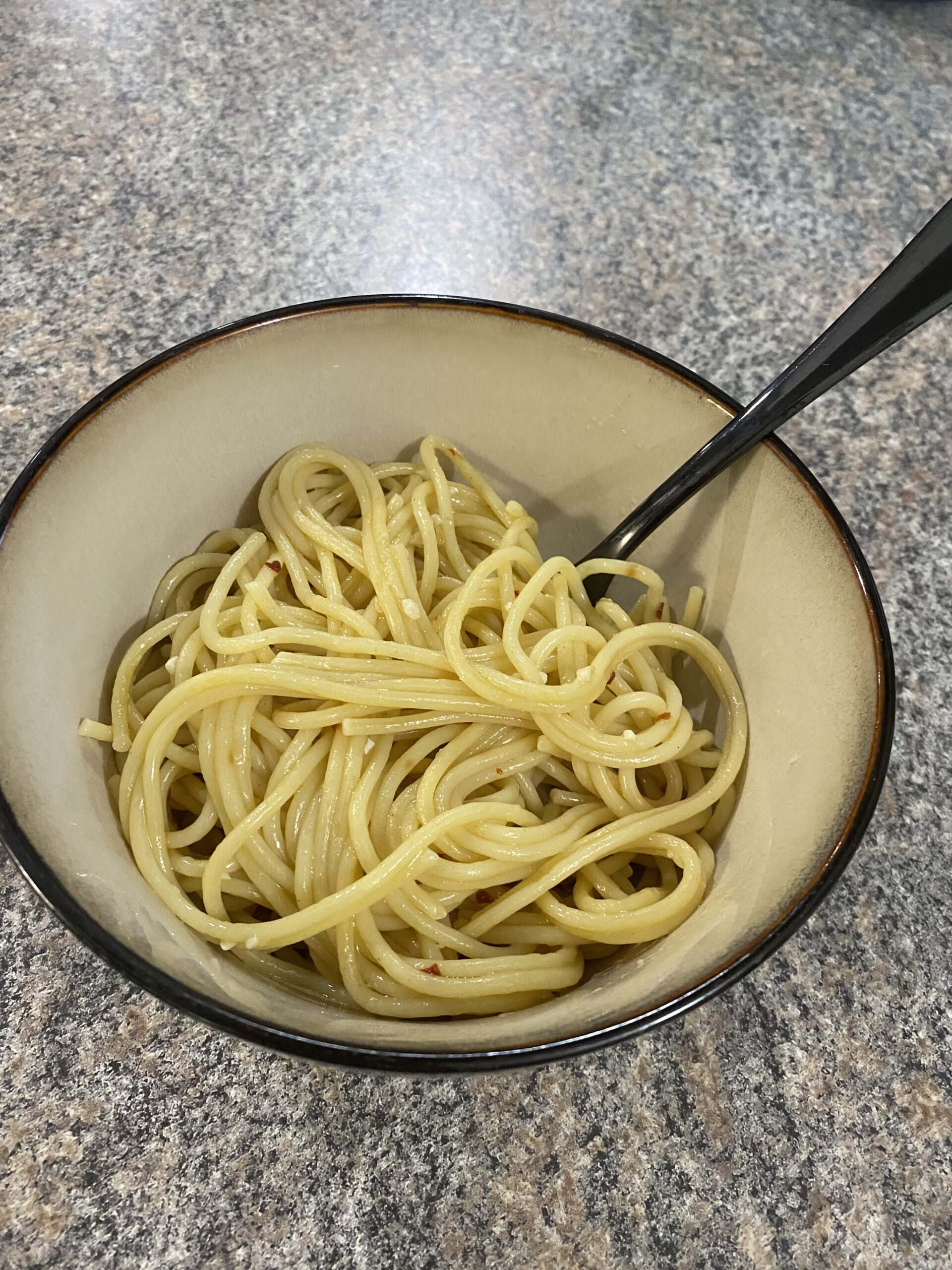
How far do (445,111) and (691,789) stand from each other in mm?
1734

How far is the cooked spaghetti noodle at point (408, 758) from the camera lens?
3.43 feet

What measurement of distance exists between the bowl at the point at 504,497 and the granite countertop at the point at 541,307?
194 mm

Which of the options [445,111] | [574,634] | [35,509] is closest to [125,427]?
[35,509]

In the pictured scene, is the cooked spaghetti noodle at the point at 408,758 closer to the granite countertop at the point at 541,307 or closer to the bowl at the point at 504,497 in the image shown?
the bowl at the point at 504,497

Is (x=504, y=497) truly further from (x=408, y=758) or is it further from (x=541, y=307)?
(x=541, y=307)

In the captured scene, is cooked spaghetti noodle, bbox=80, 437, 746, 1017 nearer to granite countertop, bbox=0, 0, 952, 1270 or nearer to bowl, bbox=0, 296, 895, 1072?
bowl, bbox=0, 296, 895, 1072

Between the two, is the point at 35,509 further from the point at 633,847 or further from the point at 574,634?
the point at 633,847

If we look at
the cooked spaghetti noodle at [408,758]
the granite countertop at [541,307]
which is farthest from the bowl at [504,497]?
the granite countertop at [541,307]

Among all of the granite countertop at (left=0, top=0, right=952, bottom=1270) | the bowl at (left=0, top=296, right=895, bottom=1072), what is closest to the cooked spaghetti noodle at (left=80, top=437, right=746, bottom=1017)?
the bowl at (left=0, top=296, right=895, bottom=1072)

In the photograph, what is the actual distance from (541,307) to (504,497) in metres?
0.60

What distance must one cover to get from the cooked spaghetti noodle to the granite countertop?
157mm

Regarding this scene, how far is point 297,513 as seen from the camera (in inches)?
50.8

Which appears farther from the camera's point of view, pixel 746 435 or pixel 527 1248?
pixel 746 435

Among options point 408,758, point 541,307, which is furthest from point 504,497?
point 541,307
